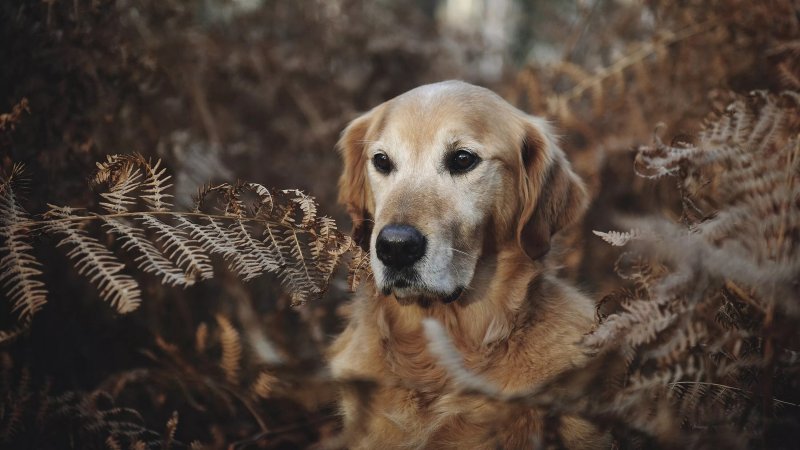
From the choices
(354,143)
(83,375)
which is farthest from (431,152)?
(83,375)

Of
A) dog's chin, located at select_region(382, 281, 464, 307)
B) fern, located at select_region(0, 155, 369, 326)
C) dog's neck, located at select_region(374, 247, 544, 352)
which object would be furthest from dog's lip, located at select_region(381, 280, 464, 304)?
fern, located at select_region(0, 155, 369, 326)

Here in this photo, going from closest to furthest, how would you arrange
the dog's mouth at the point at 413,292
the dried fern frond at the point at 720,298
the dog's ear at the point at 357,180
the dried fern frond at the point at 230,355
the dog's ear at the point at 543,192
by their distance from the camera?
1. the dried fern frond at the point at 720,298
2. the dried fern frond at the point at 230,355
3. the dog's mouth at the point at 413,292
4. the dog's ear at the point at 543,192
5. the dog's ear at the point at 357,180

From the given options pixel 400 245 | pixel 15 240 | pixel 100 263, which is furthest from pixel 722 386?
pixel 15 240

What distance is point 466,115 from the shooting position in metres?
2.63

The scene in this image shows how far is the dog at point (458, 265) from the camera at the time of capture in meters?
2.22

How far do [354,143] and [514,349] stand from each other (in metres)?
1.38

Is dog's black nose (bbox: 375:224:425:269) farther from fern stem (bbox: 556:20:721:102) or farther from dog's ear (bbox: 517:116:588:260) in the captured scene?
fern stem (bbox: 556:20:721:102)

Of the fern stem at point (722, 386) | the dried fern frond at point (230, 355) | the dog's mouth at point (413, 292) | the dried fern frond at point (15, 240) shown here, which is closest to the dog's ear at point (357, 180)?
the dog's mouth at point (413, 292)

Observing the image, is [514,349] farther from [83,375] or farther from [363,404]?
[83,375]

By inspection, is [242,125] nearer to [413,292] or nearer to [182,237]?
[413,292]

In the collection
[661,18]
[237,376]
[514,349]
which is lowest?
[514,349]

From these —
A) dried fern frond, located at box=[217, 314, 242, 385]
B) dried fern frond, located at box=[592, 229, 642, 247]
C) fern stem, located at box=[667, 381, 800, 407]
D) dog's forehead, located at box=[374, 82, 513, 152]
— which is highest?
dog's forehead, located at box=[374, 82, 513, 152]

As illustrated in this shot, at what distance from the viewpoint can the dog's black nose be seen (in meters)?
2.20

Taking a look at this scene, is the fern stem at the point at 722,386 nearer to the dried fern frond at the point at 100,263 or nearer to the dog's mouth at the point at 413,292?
the dog's mouth at the point at 413,292
